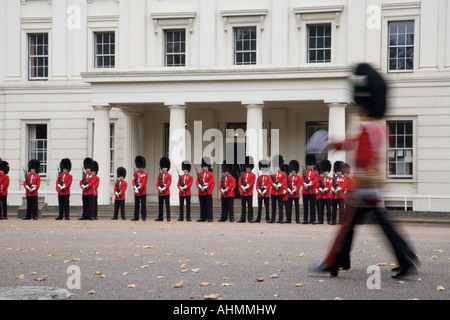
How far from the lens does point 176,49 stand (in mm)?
27797

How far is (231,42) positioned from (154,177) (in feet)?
20.1

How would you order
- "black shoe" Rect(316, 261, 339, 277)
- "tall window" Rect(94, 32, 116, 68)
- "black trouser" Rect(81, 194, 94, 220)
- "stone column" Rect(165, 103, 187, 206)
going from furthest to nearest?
"tall window" Rect(94, 32, 116, 68), "stone column" Rect(165, 103, 187, 206), "black trouser" Rect(81, 194, 94, 220), "black shoe" Rect(316, 261, 339, 277)

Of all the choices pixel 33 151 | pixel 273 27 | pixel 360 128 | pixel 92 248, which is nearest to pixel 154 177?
pixel 33 151

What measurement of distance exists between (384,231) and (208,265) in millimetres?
2703

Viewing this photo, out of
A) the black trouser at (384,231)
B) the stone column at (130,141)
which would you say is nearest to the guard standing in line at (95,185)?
the stone column at (130,141)

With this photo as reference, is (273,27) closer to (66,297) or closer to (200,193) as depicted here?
(200,193)

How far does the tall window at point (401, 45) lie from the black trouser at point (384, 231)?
19066 millimetres

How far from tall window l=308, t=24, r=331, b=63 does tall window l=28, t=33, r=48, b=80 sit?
1081 centimetres

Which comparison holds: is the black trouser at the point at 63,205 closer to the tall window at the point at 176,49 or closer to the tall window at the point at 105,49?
the tall window at the point at 176,49

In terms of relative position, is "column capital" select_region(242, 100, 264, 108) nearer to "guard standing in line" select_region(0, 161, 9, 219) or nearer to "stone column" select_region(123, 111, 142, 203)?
"stone column" select_region(123, 111, 142, 203)

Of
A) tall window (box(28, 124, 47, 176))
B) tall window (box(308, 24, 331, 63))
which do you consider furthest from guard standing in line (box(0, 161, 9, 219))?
tall window (box(308, 24, 331, 63))

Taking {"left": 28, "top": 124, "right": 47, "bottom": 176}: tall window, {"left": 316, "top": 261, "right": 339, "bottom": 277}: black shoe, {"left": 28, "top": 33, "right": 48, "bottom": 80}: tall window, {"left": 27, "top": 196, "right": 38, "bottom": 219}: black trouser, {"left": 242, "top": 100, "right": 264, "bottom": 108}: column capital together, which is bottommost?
{"left": 27, "top": 196, "right": 38, "bottom": 219}: black trouser

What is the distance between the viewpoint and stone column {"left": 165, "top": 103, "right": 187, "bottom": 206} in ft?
78.2

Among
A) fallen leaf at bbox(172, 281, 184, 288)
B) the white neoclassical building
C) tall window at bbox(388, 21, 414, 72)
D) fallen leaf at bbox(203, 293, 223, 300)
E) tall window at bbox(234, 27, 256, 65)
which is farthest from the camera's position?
tall window at bbox(234, 27, 256, 65)
